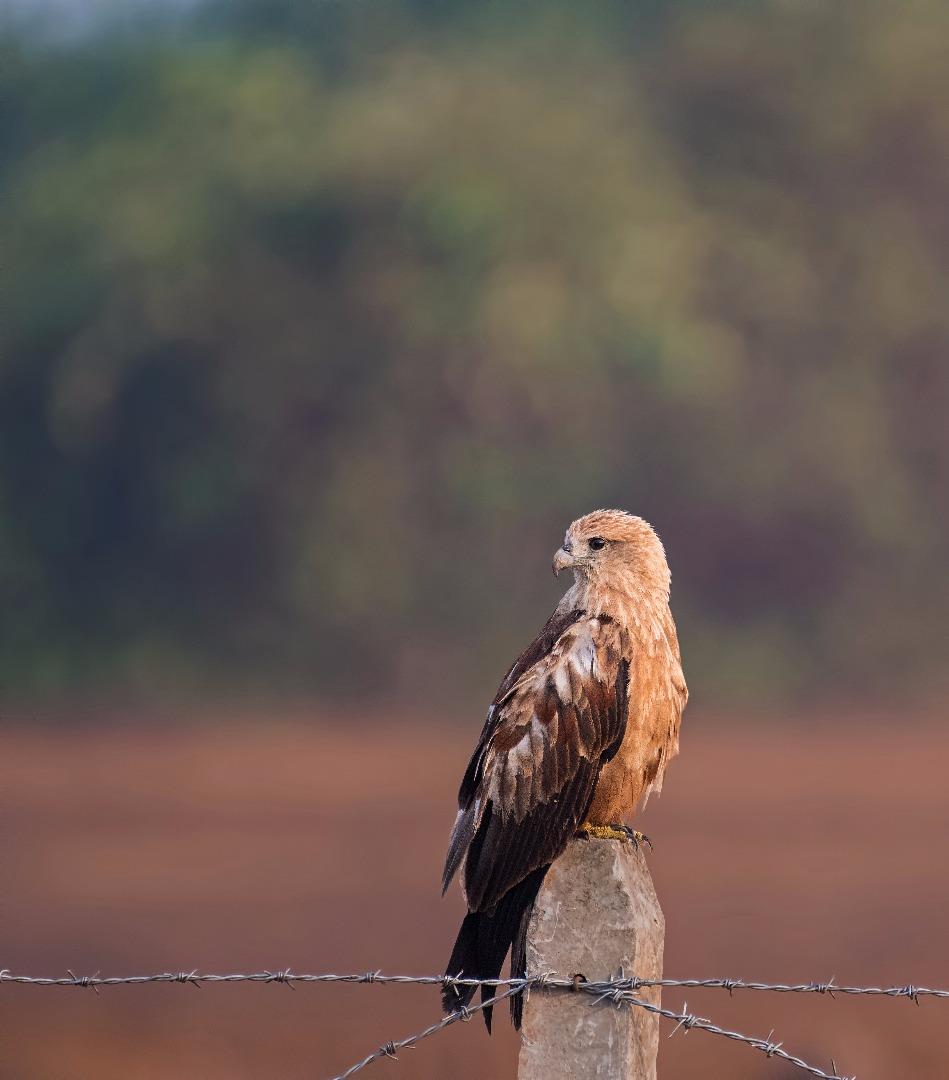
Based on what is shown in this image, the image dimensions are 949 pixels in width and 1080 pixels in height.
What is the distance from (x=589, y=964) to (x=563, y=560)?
1.62m

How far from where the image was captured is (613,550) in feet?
13.7

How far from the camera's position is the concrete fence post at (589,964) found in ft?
9.32

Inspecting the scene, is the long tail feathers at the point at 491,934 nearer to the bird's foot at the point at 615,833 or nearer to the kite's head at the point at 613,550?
the bird's foot at the point at 615,833

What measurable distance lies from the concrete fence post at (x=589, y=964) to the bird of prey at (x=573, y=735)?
70 cm

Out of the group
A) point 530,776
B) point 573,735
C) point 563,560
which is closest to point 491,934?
point 530,776

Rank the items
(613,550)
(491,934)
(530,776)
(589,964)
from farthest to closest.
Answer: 1. (613,550)
2. (530,776)
3. (491,934)
4. (589,964)

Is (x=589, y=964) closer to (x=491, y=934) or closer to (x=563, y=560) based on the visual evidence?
(x=491, y=934)

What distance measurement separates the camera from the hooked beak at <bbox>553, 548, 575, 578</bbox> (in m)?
4.20

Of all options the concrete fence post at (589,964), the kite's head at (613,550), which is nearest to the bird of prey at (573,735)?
the kite's head at (613,550)

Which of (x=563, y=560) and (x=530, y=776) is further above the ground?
(x=563, y=560)

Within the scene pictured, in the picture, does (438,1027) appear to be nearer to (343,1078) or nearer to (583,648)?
(343,1078)

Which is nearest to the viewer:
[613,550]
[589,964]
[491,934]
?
[589,964]

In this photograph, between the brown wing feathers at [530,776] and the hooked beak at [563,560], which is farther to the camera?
the hooked beak at [563,560]

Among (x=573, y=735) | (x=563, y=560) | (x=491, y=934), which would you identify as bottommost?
(x=491, y=934)
